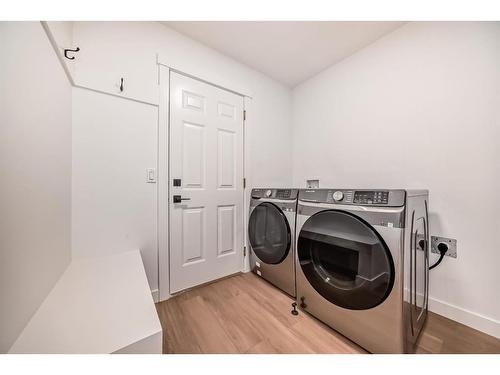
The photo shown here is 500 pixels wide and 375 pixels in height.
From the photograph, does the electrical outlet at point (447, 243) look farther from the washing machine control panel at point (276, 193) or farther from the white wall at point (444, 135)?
the washing machine control panel at point (276, 193)

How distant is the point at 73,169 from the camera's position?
1.16 m

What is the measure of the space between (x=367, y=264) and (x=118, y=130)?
1760 millimetres

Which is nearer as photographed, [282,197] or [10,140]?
[10,140]

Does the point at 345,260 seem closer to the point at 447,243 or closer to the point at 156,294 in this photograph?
the point at 447,243

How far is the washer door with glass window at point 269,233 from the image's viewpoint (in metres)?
1.46

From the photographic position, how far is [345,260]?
3.43ft

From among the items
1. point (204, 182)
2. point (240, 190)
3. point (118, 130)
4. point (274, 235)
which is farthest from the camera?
point (240, 190)

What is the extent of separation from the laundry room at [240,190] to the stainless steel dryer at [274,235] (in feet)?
0.06

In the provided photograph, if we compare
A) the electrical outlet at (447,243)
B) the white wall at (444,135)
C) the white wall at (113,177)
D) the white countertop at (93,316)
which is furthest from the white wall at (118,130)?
the electrical outlet at (447,243)

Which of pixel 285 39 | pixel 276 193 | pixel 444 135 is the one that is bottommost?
pixel 276 193

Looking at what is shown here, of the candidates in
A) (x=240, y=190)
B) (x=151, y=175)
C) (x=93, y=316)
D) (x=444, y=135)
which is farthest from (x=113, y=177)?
(x=444, y=135)

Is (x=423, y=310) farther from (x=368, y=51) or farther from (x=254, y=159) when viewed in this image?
(x=368, y=51)
